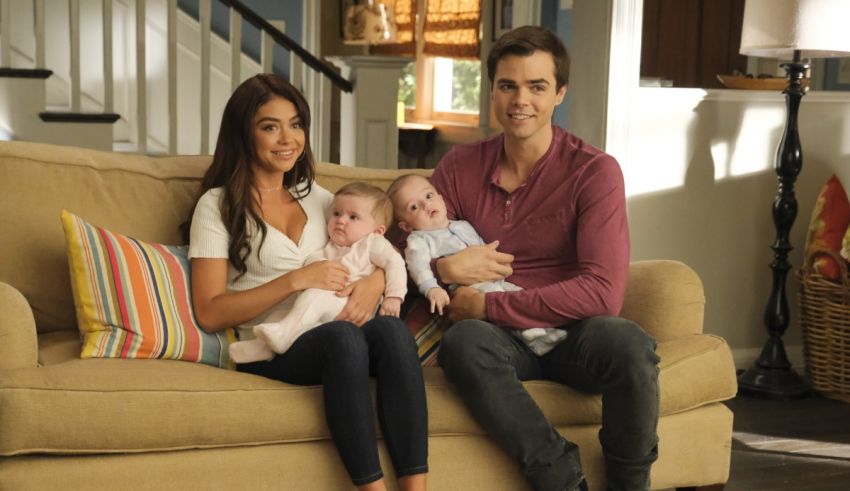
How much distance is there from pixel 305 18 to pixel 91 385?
17.9ft

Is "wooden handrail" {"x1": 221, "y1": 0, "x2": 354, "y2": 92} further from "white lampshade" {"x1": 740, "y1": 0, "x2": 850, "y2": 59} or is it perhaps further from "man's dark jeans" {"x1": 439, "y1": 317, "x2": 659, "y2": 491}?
"man's dark jeans" {"x1": 439, "y1": 317, "x2": 659, "y2": 491}

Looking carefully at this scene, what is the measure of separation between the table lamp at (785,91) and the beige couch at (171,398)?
1.26m

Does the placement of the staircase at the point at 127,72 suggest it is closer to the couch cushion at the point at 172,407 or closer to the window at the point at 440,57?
the window at the point at 440,57

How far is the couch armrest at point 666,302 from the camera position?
8.51 ft

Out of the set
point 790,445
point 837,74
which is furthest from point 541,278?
point 837,74

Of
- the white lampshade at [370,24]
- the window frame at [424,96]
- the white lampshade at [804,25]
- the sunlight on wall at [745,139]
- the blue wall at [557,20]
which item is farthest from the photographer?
the window frame at [424,96]

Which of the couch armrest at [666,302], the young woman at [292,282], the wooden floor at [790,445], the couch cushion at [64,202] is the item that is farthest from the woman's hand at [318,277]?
the wooden floor at [790,445]

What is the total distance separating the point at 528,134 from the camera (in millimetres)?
2479

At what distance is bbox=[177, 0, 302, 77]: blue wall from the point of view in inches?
274

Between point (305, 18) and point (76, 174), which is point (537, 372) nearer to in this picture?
point (76, 174)

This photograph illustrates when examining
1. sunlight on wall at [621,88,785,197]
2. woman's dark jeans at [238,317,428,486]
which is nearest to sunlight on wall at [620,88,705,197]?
sunlight on wall at [621,88,785,197]

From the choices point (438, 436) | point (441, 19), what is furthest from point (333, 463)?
point (441, 19)

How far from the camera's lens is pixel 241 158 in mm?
2449

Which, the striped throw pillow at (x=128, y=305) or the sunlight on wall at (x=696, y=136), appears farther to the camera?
the sunlight on wall at (x=696, y=136)
